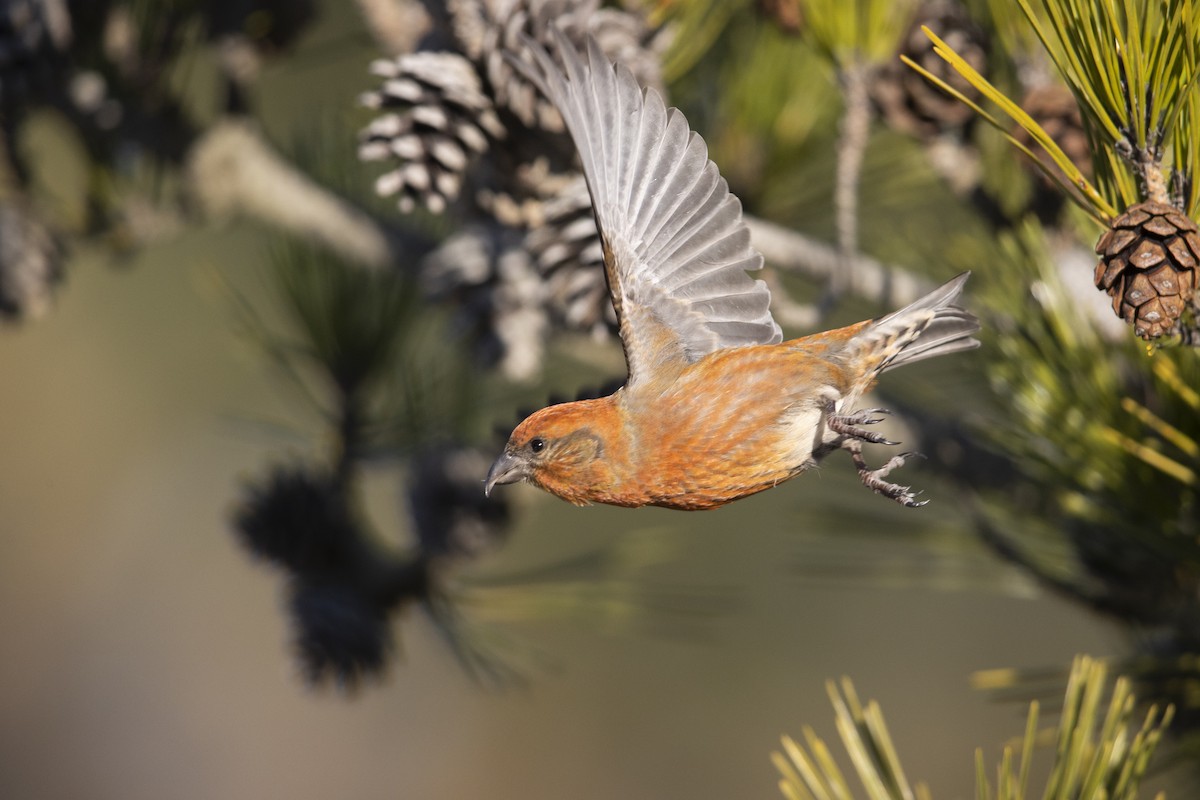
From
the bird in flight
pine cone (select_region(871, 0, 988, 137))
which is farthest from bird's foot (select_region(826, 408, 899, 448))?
pine cone (select_region(871, 0, 988, 137))

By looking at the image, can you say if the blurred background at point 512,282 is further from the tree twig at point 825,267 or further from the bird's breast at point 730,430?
the bird's breast at point 730,430

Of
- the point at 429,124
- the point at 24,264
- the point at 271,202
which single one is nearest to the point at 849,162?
the point at 429,124

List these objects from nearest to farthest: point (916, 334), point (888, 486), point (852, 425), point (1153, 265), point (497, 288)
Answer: point (1153, 265) < point (888, 486) < point (852, 425) < point (916, 334) < point (497, 288)

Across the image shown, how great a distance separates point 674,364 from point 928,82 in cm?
40

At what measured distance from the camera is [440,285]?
127 cm

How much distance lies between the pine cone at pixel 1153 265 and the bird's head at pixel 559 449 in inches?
18.4

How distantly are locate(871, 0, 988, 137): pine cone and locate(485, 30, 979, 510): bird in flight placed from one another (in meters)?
0.26

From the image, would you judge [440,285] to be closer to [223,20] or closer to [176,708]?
[223,20]

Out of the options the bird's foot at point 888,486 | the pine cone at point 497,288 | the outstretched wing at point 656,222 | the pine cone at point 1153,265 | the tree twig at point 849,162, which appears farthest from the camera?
the pine cone at point 497,288

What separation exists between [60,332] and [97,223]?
7.08ft

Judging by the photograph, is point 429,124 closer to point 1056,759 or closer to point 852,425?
point 852,425

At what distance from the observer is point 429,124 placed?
1118 mm

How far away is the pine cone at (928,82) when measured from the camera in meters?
1.16

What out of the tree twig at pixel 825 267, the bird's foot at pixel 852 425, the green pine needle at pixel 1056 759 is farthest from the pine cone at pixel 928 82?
the green pine needle at pixel 1056 759
